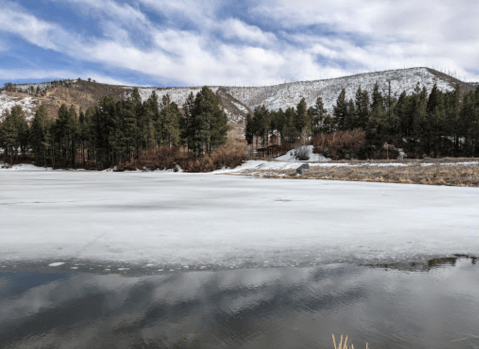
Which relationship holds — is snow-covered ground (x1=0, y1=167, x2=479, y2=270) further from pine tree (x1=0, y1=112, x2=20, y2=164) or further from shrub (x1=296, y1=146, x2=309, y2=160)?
pine tree (x1=0, y1=112, x2=20, y2=164)

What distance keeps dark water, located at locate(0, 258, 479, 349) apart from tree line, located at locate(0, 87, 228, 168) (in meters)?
42.5

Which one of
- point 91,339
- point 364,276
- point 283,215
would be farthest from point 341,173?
point 91,339

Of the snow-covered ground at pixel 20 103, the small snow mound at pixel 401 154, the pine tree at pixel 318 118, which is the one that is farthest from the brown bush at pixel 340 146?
the snow-covered ground at pixel 20 103

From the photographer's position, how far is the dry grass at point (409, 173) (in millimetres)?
17562

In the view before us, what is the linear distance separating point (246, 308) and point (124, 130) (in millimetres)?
55063

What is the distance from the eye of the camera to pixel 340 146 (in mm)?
50469

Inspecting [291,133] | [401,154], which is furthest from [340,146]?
[291,133]

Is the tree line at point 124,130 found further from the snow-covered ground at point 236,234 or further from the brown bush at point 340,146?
the snow-covered ground at point 236,234

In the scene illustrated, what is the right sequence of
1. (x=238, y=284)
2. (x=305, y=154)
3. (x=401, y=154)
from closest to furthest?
(x=238, y=284)
(x=305, y=154)
(x=401, y=154)

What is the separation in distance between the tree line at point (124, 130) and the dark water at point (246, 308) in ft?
139

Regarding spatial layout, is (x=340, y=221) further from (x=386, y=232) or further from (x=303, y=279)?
(x=303, y=279)

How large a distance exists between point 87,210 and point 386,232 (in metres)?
6.82

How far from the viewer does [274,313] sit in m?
2.62

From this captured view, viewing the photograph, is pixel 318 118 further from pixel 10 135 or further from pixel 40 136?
pixel 10 135
